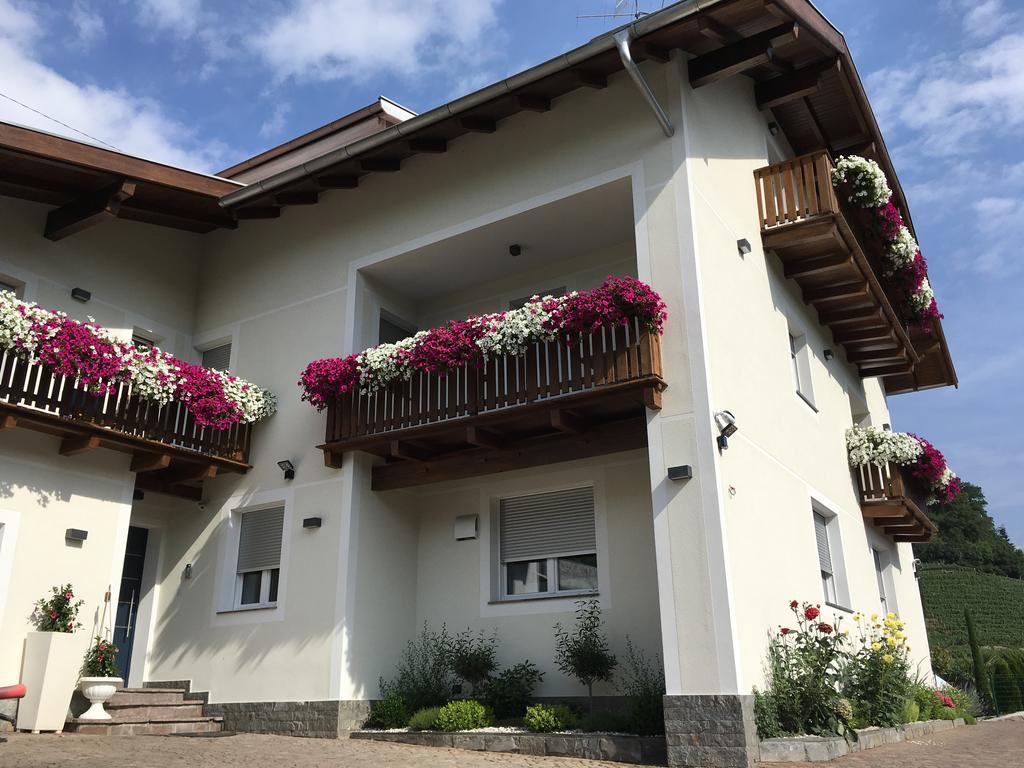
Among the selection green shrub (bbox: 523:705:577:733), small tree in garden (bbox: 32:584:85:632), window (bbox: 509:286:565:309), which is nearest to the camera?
green shrub (bbox: 523:705:577:733)

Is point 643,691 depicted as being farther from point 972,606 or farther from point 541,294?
point 972,606

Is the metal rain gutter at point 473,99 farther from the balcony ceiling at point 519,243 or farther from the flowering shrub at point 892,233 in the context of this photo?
the flowering shrub at point 892,233

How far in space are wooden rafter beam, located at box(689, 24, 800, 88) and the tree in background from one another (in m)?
50.9

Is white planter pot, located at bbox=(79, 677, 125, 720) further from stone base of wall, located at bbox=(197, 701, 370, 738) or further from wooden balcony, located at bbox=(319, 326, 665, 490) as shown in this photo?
wooden balcony, located at bbox=(319, 326, 665, 490)

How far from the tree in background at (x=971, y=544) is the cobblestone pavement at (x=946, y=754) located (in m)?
48.2

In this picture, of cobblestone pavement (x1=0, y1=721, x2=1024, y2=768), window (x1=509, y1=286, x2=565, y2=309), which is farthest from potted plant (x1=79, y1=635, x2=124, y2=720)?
window (x1=509, y1=286, x2=565, y2=309)

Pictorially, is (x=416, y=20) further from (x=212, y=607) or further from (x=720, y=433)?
(x=212, y=607)

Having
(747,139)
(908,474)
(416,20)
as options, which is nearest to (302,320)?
(416,20)

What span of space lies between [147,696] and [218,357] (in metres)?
5.15

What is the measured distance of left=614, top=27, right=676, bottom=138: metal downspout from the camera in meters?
9.37

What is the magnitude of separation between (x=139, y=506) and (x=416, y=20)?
7694 mm

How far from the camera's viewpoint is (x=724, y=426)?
883 centimetres

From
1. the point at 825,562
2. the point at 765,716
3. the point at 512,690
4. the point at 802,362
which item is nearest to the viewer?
the point at 765,716

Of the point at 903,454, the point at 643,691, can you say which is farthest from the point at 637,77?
the point at 903,454
